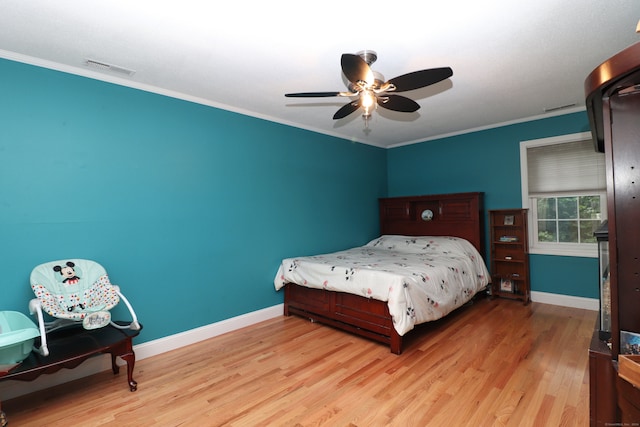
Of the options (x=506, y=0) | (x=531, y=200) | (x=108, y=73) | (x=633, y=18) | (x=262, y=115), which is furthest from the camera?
(x=531, y=200)

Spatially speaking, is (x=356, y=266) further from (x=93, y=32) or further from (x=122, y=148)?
(x=93, y=32)

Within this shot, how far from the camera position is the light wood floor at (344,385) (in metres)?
1.94

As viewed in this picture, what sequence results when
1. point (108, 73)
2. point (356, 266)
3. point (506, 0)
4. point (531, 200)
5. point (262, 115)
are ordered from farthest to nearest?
point (531, 200)
point (262, 115)
point (356, 266)
point (108, 73)
point (506, 0)

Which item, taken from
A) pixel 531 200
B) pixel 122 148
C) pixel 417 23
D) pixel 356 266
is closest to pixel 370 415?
pixel 356 266

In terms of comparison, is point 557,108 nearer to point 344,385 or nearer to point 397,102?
point 397,102

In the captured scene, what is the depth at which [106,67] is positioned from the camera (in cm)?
248

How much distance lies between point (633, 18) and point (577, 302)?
3.25 m

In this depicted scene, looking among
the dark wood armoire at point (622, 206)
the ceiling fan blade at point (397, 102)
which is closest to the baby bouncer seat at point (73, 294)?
the ceiling fan blade at point (397, 102)

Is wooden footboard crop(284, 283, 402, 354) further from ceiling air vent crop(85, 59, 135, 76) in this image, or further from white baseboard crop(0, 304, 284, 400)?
ceiling air vent crop(85, 59, 135, 76)

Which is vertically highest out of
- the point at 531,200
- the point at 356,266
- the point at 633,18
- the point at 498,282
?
the point at 633,18

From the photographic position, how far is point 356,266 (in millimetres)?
3234

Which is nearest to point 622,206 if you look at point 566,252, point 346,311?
point 346,311

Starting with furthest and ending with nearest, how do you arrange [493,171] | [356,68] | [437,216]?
[437,216] < [493,171] < [356,68]

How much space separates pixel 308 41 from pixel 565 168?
378 cm
